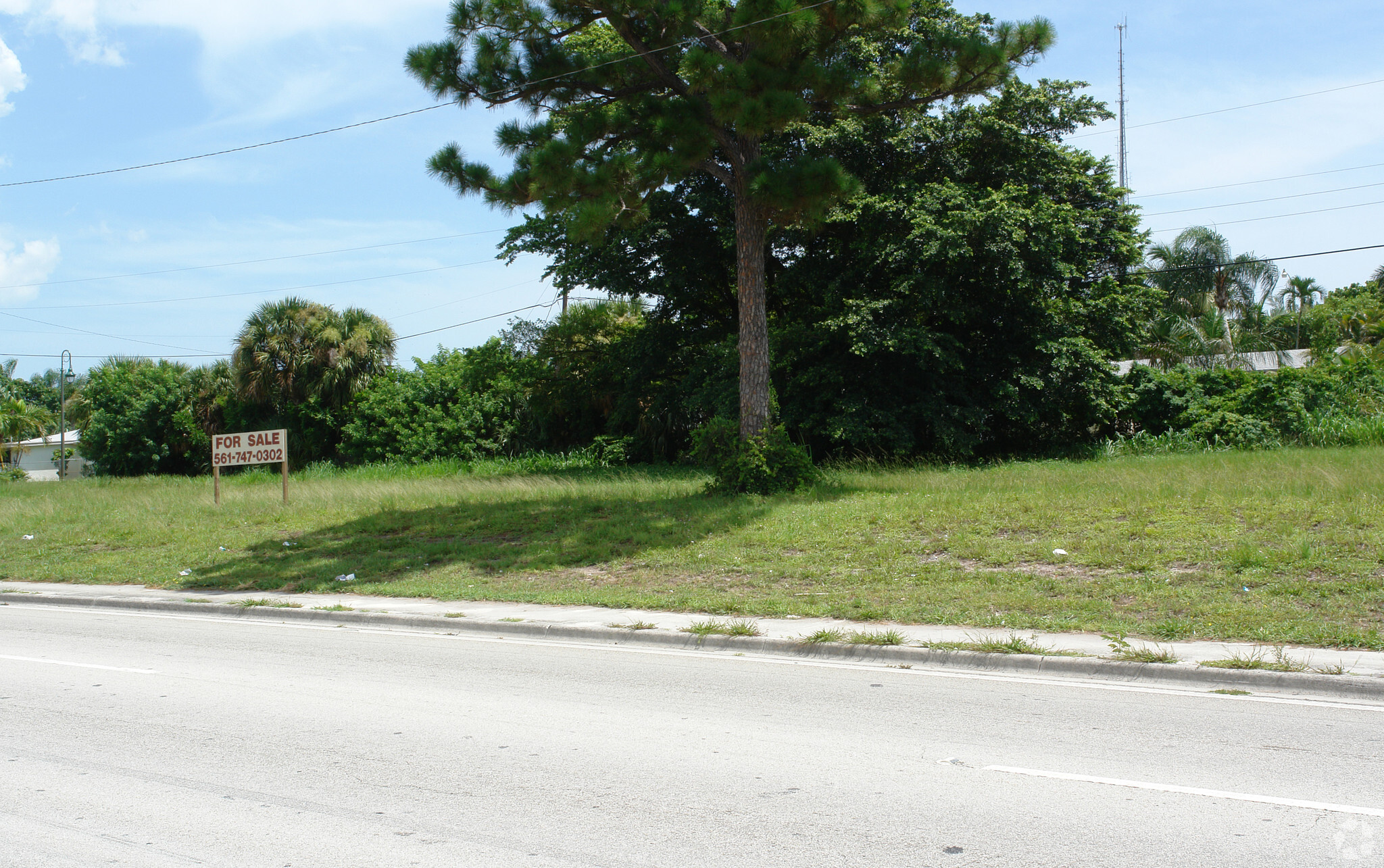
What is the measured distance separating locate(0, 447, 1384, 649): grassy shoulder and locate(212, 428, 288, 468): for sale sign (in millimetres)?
1123

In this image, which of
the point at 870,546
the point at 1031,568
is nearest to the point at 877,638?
the point at 1031,568

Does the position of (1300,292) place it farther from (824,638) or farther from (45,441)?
(45,441)

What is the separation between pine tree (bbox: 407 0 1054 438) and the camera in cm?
1608

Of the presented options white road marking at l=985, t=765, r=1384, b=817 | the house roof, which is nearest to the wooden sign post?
white road marking at l=985, t=765, r=1384, b=817

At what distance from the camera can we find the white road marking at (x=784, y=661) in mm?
6848

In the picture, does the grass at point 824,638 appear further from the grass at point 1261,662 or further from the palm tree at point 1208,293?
the palm tree at point 1208,293

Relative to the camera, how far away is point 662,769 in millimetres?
5457

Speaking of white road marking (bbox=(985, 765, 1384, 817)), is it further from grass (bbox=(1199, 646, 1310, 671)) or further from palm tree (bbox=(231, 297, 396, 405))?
palm tree (bbox=(231, 297, 396, 405))

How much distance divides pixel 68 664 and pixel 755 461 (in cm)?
1135

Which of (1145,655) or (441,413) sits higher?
(441,413)

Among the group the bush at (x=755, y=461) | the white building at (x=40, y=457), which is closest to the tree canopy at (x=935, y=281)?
the bush at (x=755, y=461)

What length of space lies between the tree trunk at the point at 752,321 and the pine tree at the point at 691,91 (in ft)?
0.09

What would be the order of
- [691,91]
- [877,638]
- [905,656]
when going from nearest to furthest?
[905,656] < [877,638] < [691,91]

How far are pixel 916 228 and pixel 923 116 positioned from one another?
13.2ft
